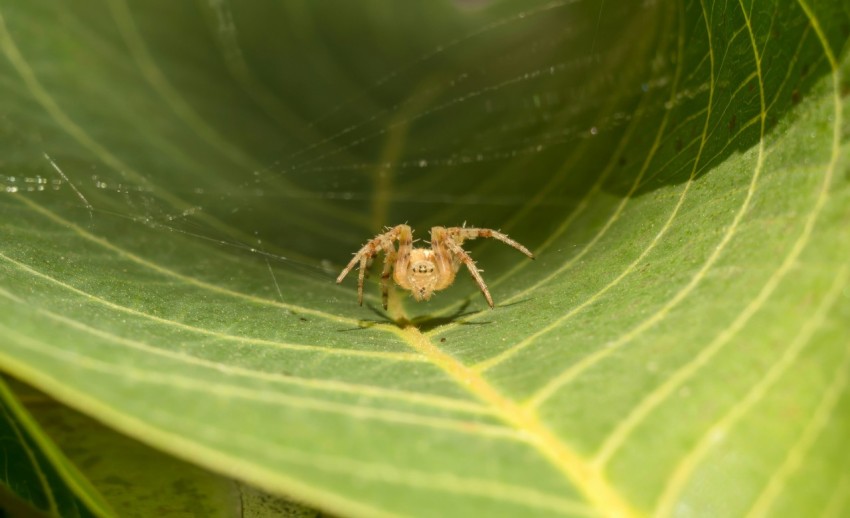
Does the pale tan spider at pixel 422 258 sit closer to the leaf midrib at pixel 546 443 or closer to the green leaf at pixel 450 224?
the green leaf at pixel 450 224

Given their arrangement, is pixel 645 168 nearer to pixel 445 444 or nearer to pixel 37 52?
pixel 445 444

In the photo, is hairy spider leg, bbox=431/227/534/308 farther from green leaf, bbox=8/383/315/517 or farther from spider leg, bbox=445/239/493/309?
green leaf, bbox=8/383/315/517

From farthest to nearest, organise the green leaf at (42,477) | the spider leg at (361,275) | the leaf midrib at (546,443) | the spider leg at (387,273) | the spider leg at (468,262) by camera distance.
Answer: the spider leg at (387,273) < the spider leg at (361,275) < the spider leg at (468,262) < the green leaf at (42,477) < the leaf midrib at (546,443)

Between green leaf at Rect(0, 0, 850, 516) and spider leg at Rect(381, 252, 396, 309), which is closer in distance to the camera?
green leaf at Rect(0, 0, 850, 516)

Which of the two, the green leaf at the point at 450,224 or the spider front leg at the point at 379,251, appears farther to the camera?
the spider front leg at the point at 379,251

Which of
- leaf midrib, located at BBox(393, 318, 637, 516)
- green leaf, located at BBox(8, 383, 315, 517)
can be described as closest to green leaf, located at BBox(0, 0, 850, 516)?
leaf midrib, located at BBox(393, 318, 637, 516)

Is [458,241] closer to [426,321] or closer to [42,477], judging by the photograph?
[426,321]

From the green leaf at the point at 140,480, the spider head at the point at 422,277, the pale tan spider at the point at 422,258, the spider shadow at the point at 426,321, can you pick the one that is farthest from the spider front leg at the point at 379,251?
the green leaf at the point at 140,480

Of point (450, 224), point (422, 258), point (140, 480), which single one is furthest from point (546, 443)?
point (450, 224)
